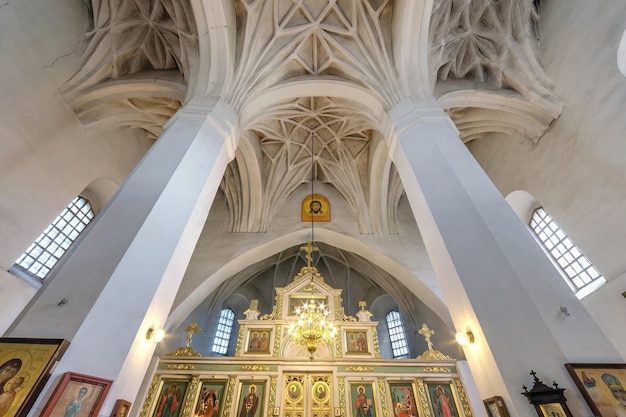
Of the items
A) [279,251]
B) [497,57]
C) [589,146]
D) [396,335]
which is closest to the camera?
[589,146]

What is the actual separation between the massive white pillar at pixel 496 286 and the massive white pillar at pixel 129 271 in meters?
4.22

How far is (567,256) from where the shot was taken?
7.57 m

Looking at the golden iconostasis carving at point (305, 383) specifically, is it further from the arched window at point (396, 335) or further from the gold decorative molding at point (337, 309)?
the arched window at point (396, 335)

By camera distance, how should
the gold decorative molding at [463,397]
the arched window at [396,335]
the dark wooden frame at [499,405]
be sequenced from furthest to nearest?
the arched window at [396,335], the gold decorative molding at [463,397], the dark wooden frame at [499,405]

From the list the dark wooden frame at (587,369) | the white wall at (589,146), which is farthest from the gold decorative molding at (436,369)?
the dark wooden frame at (587,369)

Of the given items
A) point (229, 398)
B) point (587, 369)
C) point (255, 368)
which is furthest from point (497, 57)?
point (229, 398)

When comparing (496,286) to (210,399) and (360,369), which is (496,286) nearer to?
(360,369)

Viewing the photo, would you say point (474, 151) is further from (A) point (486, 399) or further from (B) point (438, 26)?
(A) point (486, 399)

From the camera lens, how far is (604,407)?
2.70 metres

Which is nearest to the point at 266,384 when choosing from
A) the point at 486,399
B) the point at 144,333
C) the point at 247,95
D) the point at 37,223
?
the point at 144,333

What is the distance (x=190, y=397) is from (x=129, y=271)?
16.3ft

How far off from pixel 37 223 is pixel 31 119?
2.54 metres

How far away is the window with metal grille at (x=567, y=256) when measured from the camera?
6910 mm

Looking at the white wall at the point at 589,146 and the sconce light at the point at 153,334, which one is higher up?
the white wall at the point at 589,146
